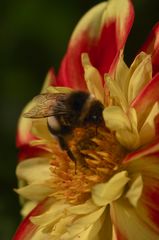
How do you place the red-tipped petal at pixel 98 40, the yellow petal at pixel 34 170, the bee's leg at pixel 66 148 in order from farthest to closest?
the yellow petal at pixel 34 170 < the red-tipped petal at pixel 98 40 < the bee's leg at pixel 66 148

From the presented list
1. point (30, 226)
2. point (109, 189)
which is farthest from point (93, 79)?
point (30, 226)

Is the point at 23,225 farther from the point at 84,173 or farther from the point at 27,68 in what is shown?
the point at 27,68

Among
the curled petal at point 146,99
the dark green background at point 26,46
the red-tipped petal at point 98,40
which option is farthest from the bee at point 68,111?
the dark green background at point 26,46

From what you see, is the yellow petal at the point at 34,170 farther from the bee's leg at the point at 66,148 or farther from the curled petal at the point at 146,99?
the curled petal at the point at 146,99

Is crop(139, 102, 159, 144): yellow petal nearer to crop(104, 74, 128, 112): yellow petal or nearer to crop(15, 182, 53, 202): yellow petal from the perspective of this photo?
crop(104, 74, 128, 112): yellow petal

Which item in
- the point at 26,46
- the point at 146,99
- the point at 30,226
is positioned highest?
the point at 26,46

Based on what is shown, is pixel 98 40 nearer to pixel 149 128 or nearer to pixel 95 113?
pixel 95 113

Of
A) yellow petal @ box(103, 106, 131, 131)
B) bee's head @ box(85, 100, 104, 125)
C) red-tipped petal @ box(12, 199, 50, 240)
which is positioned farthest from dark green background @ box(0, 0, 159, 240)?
yellow petal @ box(103, 106, 131, 131)

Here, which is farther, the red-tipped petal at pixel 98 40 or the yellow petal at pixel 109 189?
the red-tipped petal at pixel 98 40
